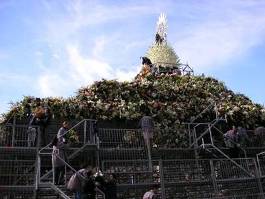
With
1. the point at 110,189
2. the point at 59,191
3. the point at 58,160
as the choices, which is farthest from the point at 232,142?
the point at 59,191

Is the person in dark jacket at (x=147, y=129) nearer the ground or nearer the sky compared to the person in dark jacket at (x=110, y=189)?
nearer the sky

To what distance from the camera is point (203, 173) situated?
1769 cm

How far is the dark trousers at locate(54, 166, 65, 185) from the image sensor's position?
14442 mm

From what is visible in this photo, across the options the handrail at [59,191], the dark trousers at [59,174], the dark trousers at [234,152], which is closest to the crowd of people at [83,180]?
the dark trousers at [59,174]

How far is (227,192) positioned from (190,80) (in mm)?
12385

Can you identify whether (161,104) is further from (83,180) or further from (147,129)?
(83,180)

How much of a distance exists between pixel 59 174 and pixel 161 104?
988 centimetres

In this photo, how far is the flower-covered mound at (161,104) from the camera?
2095cm

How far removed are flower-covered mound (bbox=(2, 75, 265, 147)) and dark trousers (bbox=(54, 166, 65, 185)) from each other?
617 cm

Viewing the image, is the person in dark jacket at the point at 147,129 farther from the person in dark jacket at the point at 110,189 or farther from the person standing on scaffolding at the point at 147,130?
the person in dark jacket at the point at 110,189

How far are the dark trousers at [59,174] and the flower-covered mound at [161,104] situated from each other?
243 inches

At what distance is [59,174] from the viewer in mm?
14555

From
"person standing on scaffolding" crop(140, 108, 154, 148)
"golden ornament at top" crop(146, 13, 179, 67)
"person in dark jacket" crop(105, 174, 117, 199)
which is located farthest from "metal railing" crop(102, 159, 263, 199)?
"golden ornament at top" crop(146, 13, 179, 67)

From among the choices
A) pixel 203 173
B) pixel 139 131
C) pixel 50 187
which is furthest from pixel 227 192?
pixel 50 187
